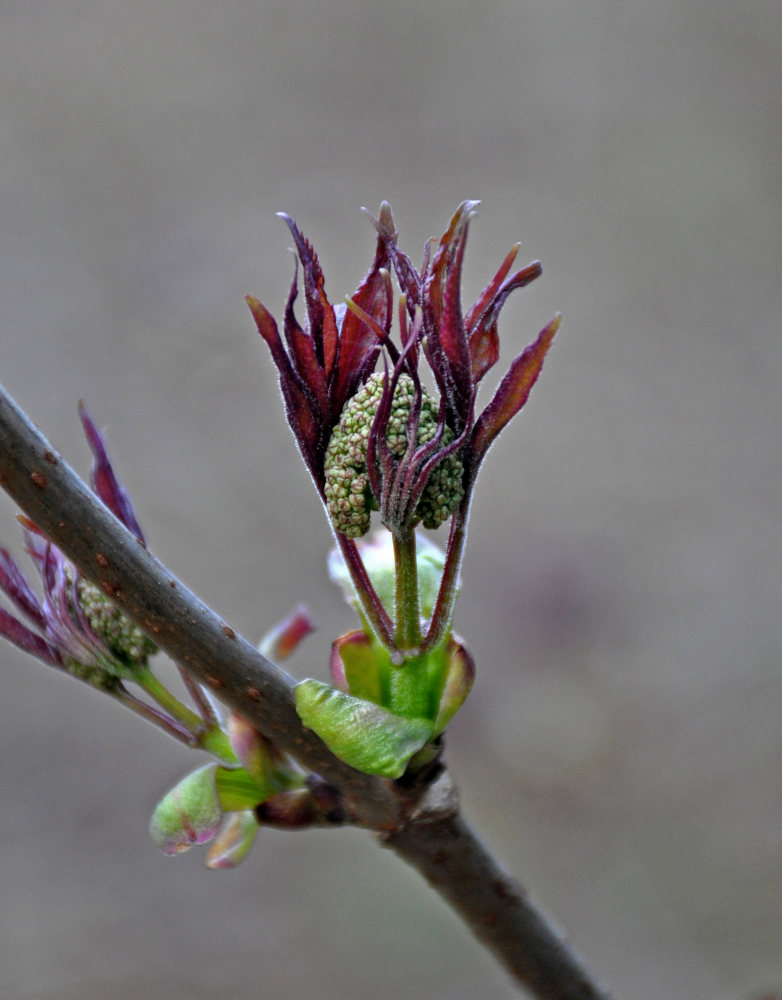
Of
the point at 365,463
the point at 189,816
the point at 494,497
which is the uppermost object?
the point at 494,497

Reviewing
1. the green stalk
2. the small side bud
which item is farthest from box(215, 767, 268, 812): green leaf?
the green stalk

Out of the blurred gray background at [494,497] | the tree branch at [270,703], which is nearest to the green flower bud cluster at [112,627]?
the tree branch at [270,703]

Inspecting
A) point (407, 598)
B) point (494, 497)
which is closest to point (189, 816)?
point (407, 598)

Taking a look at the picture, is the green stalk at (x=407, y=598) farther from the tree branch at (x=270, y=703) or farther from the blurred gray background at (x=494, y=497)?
the blurred gray background at (x=494, y=497)

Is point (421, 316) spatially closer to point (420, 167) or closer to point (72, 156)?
point (420, 167)

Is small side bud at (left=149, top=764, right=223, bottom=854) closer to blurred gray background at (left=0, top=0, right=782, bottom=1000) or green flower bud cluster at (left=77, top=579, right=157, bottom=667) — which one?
green flower bud cluster at (left=77, top=579, right=157, bottom=667)

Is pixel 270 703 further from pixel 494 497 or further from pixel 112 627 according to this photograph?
pixel 494 497

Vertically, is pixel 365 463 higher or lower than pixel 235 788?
higher
